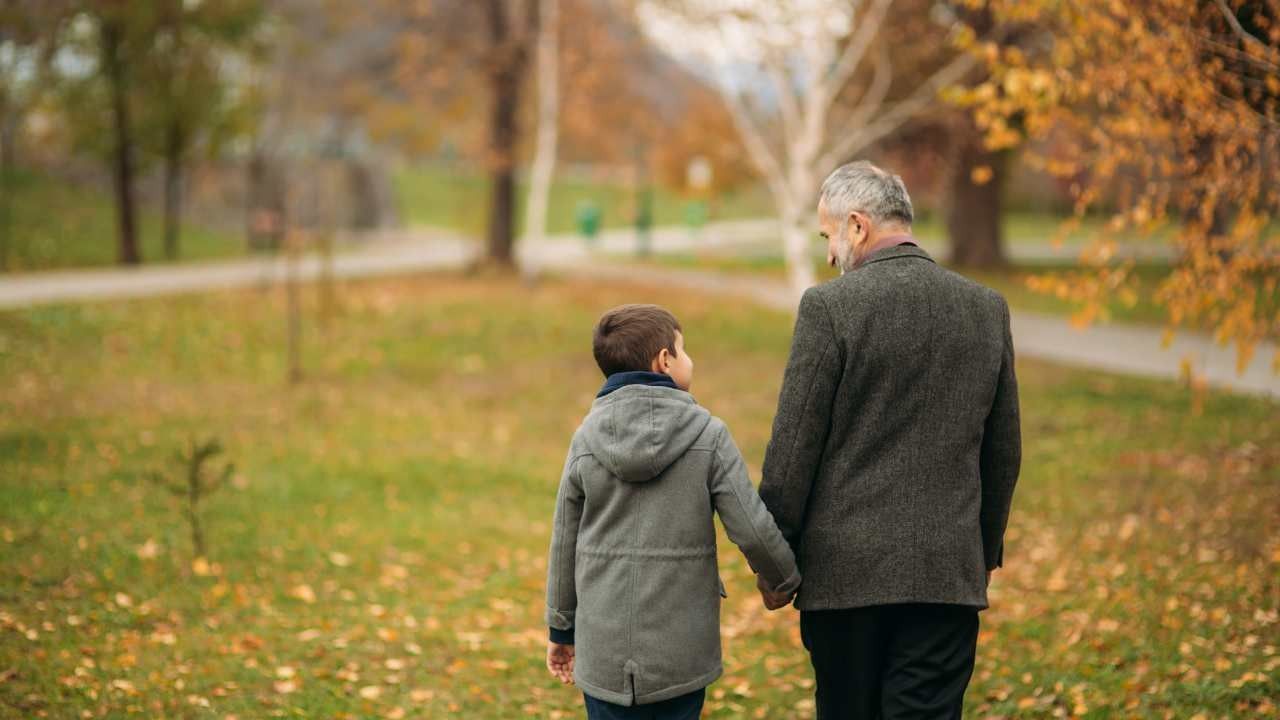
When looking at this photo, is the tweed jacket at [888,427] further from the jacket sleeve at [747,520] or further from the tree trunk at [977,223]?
the tree trunk at [977,223]

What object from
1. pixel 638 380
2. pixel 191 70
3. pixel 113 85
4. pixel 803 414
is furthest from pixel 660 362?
pixel 191 70

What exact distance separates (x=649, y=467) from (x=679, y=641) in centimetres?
46

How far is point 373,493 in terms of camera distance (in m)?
8.84

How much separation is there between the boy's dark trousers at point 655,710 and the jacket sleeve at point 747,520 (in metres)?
0.38

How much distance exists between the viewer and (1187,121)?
244 inches

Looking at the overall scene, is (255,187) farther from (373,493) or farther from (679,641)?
(679,641)

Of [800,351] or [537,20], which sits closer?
[800,351]

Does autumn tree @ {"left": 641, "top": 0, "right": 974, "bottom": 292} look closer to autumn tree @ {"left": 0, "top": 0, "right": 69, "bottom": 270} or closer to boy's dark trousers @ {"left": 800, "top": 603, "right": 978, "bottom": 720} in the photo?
boy's dark trousers @ {"left": 800, "top": 603, "right": 978, "bottom": 720}

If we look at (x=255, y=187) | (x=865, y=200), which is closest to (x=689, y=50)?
(x=865, y=200)

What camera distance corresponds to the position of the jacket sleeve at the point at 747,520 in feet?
10.1

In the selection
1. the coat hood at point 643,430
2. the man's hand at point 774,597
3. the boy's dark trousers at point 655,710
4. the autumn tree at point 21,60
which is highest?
the autumn tree at point 21,60

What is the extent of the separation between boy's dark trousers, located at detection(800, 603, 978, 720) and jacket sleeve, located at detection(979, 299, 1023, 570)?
0.81 ft

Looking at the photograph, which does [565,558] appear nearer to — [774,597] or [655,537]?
[655,537]

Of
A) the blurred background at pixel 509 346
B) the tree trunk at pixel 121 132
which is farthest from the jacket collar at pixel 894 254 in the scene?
the tree trunk at pixel 121 132
